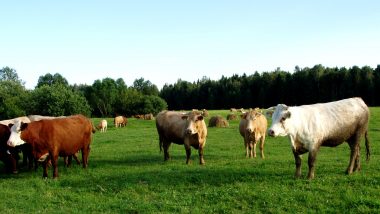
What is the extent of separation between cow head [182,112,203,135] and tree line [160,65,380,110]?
73.5 meters

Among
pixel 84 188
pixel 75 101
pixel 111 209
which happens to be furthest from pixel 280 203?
pixel 75 101

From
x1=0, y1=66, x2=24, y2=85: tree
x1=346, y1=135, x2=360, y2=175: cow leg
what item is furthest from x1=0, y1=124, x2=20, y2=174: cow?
x1=0, y1=66, x2=24, y2=85: tree

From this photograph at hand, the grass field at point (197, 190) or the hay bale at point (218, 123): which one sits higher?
the hay bale at point (218, 123)

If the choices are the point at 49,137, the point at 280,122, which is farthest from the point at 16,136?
the point at 280,122

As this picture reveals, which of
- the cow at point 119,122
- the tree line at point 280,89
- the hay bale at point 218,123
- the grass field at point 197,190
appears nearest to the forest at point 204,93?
the tree line at point 280,89

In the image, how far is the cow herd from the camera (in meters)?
10.2

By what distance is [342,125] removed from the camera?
10555mm

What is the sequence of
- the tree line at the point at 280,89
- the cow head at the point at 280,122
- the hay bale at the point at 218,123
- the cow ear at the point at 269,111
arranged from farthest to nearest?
the tree line at the point at 280,89 < the hay bale at the point at 218,123 < the cow ear at the point at 269,111 < the cow head at the point at 280,122

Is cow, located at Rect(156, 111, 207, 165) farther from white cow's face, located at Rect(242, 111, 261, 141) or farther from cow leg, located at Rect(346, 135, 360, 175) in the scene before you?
cow leg, located at Rect(346, 135, 360, 175)

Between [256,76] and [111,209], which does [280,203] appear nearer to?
[111,209]

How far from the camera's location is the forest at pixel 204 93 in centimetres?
7062

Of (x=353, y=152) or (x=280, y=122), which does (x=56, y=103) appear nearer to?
(x=280, y=122)

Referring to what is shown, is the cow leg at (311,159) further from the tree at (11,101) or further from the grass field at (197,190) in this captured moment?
the tree at (11,101)

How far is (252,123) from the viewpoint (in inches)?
648
